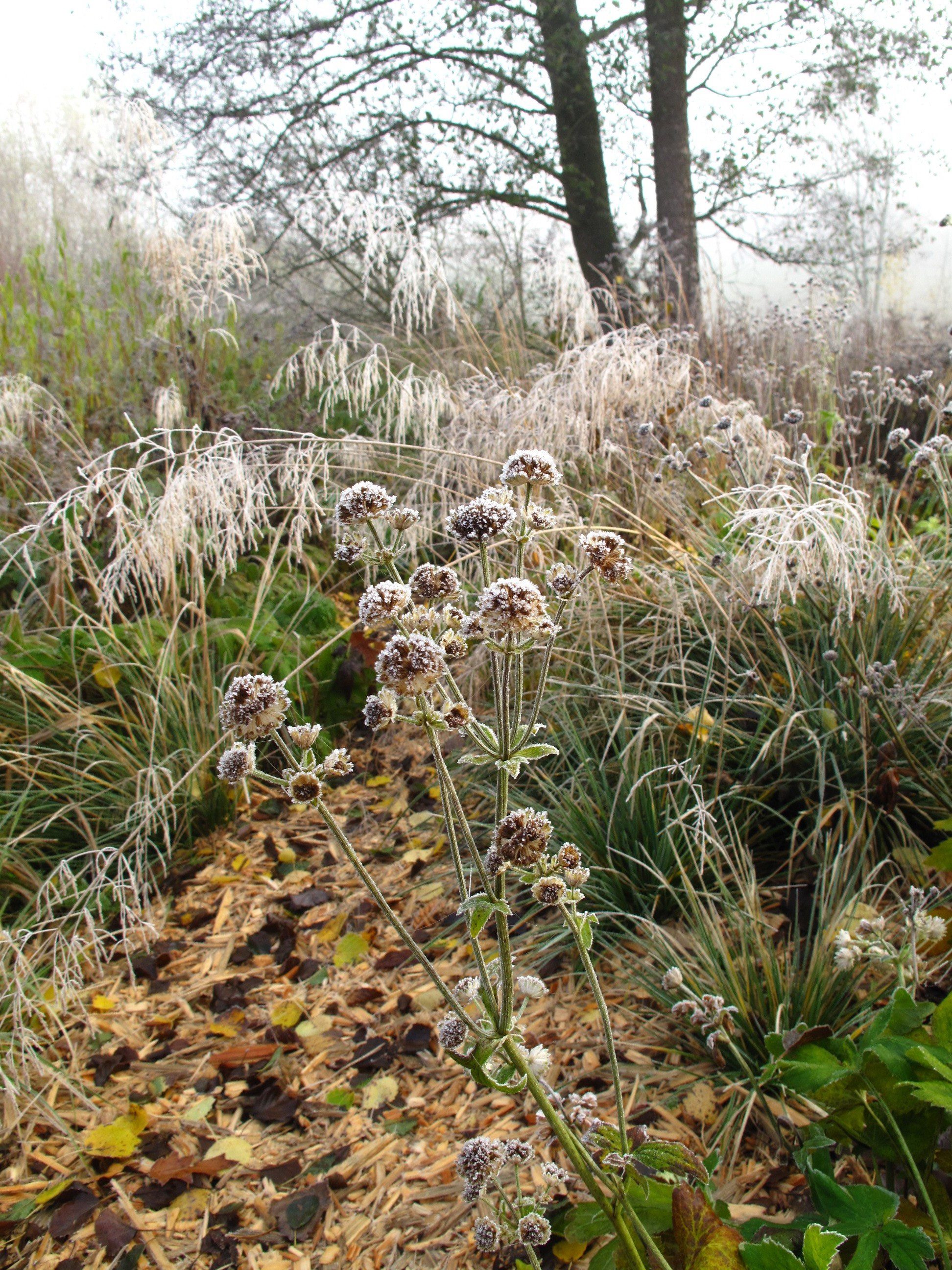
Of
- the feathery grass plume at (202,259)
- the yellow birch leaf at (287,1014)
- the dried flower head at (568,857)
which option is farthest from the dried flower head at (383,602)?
the feathery grass plume at (202,259)

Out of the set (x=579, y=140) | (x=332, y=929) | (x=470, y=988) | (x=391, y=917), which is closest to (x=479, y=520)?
(x=391, y=917)

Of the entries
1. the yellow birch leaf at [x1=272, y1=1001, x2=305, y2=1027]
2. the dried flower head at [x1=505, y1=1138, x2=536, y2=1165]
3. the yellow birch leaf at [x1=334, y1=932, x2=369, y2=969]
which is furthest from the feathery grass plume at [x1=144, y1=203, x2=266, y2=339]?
the dried flower head at [x1=505, y1=1138, x2=536, y2=1165]

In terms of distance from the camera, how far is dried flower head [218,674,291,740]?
83 cm

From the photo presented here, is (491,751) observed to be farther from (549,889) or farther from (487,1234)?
(487,1234)

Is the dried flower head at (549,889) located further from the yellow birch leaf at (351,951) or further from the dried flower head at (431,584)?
the yellow birch leaf at (351,951)

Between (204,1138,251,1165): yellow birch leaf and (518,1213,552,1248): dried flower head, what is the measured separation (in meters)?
0.81

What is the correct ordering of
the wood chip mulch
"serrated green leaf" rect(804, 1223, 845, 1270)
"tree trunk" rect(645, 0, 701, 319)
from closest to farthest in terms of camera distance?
1. "serrated green leaf" rect(804, 1223, 845, 1270)
2. the wood chip mulch
3. "tree trunk" rect(645, 0, 701, 319)

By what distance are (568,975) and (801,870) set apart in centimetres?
64

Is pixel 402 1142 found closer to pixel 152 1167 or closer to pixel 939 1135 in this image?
pixel 152 1167

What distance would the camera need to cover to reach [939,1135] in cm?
108

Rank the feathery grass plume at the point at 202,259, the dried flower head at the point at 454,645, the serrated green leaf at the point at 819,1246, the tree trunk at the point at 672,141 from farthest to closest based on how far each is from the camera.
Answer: the tree trunk at the point at 672,141, the feathery grass plume at the point at 202,259, the dried flower head at the point at 454,645, the serrated green leaf at the point at 819,1246

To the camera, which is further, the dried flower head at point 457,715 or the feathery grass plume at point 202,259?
the feathery grass plume at point 202,259

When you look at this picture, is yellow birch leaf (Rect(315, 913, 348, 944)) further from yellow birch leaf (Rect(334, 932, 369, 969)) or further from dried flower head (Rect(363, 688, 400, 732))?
dried flower head (Rect(363, 688, 400, 732))

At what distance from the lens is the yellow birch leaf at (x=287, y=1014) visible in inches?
77.1
